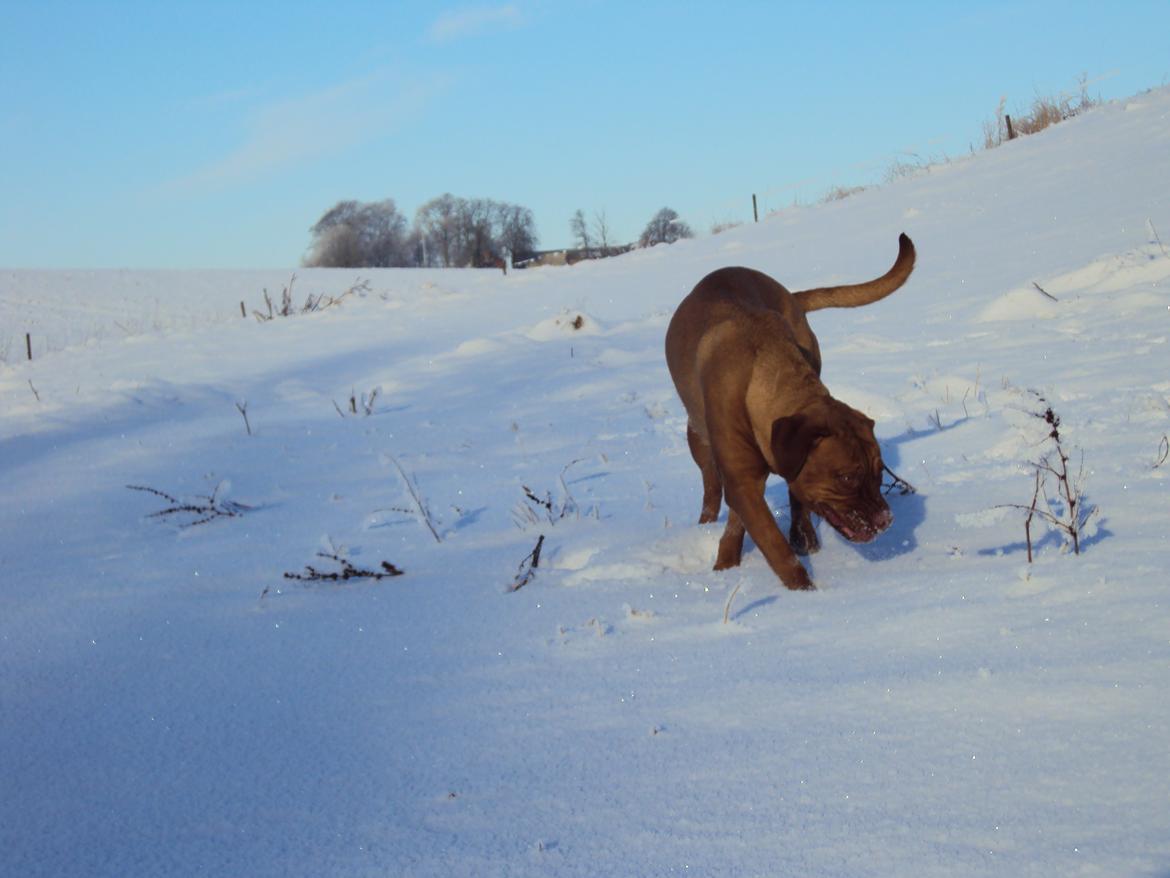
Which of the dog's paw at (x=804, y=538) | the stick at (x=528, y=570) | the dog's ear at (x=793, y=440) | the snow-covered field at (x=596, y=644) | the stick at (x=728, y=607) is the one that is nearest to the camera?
the snow-covered field at (x=596, y=644)

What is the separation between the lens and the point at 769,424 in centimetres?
330

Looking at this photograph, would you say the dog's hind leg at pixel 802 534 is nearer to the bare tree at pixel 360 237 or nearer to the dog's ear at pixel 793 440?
the dog's ear at pixel 793 440

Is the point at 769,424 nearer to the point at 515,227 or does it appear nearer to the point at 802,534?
the point at 802,534

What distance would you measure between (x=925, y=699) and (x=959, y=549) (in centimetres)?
129

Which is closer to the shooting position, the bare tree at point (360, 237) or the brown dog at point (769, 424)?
the brown dog at point (769, 424)

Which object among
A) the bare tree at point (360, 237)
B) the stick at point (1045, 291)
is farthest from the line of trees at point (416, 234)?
the stick at point (1045, 291)

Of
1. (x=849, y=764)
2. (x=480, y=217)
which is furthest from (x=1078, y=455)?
(x=480, y=217)

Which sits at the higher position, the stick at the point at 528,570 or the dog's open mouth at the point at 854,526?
the dog's open mouth at the point at 854,526

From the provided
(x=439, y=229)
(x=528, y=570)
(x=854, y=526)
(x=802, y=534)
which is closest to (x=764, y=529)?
(x=854, y=526)

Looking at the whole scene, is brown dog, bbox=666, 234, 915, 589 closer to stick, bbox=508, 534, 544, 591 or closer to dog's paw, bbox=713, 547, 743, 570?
dog's paw, bbox=713, 547, 743, 570

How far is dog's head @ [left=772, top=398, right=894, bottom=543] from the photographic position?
3059 millimetres

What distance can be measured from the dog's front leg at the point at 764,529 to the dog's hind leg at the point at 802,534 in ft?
1.14

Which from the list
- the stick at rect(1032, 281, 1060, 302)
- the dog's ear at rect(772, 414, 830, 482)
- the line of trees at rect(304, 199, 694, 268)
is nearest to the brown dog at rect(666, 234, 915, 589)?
the dog's ear at rect(772, 414, 830, 482)

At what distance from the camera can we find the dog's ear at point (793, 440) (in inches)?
119
